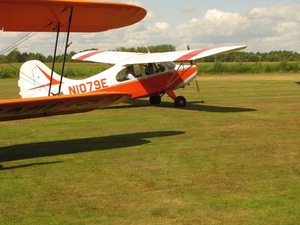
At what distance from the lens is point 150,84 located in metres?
16.8

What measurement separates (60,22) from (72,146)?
2.51m

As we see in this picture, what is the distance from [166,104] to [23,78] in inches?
216

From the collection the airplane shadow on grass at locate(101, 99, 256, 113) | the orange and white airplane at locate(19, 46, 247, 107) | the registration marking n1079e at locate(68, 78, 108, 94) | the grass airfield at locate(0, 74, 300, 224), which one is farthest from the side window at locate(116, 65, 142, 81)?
the grass airfield at locate(0, 74, 300, 224)

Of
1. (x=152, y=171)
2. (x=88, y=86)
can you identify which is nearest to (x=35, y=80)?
(x=88, y=86)

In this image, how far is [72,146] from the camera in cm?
922

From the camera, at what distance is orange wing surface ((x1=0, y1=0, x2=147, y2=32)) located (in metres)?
7.96

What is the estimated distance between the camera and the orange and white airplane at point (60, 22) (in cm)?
761

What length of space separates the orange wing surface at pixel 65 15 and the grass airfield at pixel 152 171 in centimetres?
235

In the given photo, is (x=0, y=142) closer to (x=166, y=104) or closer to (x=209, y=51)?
(x=209, y=51)

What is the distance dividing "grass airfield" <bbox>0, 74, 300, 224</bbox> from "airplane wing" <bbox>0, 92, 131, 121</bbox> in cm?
75

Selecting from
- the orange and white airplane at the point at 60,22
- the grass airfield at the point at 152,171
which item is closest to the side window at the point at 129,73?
the grass airfield at the point at 152,171

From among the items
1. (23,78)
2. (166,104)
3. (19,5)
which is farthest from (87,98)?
(166,104)

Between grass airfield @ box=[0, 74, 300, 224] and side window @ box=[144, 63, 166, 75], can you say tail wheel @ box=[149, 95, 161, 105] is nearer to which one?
side window @ box=[144, 63, 166, 75]

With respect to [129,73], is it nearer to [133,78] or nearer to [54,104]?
[133,78]
